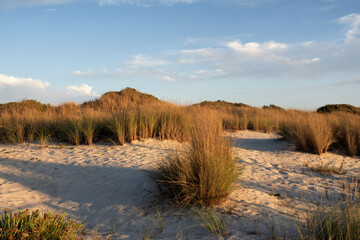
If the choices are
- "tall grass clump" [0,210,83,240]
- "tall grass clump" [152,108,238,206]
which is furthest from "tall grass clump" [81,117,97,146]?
"tall grass clump" [0,210,83,240]

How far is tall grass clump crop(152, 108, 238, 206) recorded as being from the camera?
14.4 feet

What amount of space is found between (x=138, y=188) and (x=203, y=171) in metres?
1.84

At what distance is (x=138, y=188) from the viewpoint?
5652 mm

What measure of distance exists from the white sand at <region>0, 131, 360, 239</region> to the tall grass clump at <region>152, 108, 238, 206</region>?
0.75 feet

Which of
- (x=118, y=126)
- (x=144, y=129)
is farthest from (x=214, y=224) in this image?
(x=144, y=129)

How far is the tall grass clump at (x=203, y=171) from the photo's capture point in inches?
173

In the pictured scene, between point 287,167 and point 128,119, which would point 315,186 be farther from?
point 128,119

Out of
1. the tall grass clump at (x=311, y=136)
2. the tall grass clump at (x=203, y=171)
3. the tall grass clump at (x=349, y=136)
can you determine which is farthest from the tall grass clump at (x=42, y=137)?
the tall grass clump at (x=349, y=136)

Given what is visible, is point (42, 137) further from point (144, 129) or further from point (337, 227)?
point (337, 227)

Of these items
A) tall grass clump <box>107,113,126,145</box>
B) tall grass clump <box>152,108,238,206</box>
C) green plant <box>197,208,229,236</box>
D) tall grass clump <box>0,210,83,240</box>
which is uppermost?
tall grass clump <box>107,113,126,145</box>

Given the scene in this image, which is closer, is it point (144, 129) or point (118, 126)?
point (118, 126)

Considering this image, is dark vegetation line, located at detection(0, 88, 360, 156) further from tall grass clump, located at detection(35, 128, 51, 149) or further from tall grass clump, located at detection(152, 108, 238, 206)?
tall grass clump, located at detection(152, 108, 238, 206)

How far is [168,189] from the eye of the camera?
4.95 metres

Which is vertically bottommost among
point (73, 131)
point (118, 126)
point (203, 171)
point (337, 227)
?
point (337, 227)
